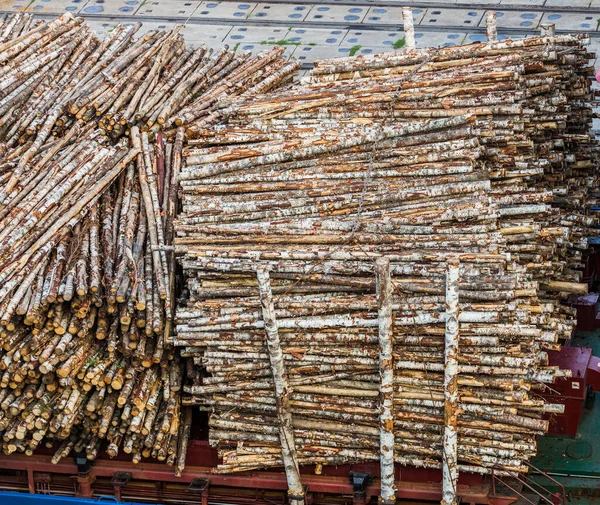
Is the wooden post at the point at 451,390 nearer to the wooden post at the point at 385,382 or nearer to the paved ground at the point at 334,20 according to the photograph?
the wooden post at the point at 385,382

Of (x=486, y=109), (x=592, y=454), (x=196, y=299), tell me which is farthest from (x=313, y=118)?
(x=592, y=454)

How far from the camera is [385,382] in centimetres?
1466

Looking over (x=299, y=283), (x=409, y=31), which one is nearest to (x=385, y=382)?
(x=299, y=283)

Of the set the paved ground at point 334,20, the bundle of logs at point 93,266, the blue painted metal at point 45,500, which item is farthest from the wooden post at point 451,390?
the paved ground at point 334,20

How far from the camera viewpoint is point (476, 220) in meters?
15.7

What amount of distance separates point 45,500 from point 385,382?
18.7 feet

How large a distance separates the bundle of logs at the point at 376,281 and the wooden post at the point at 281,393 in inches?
1.1

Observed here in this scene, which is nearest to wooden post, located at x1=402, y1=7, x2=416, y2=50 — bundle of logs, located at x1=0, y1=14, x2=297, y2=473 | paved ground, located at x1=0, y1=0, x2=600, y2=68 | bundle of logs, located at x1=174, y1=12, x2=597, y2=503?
bundle of logs, located at x1=174, y1=12, x2=597, y2=503

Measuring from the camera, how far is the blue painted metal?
1625 cm

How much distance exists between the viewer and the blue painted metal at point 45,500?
1625cm

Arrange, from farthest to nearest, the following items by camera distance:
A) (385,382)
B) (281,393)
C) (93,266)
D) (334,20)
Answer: (334,20) → (93,266) → (281,393) → (385,382)

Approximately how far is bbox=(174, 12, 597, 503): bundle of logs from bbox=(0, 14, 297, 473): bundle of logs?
0.53 m

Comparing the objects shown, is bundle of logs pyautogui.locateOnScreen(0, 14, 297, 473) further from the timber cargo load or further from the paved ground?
the paved ground

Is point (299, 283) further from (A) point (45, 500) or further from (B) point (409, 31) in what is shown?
(B) point (409, 31)
